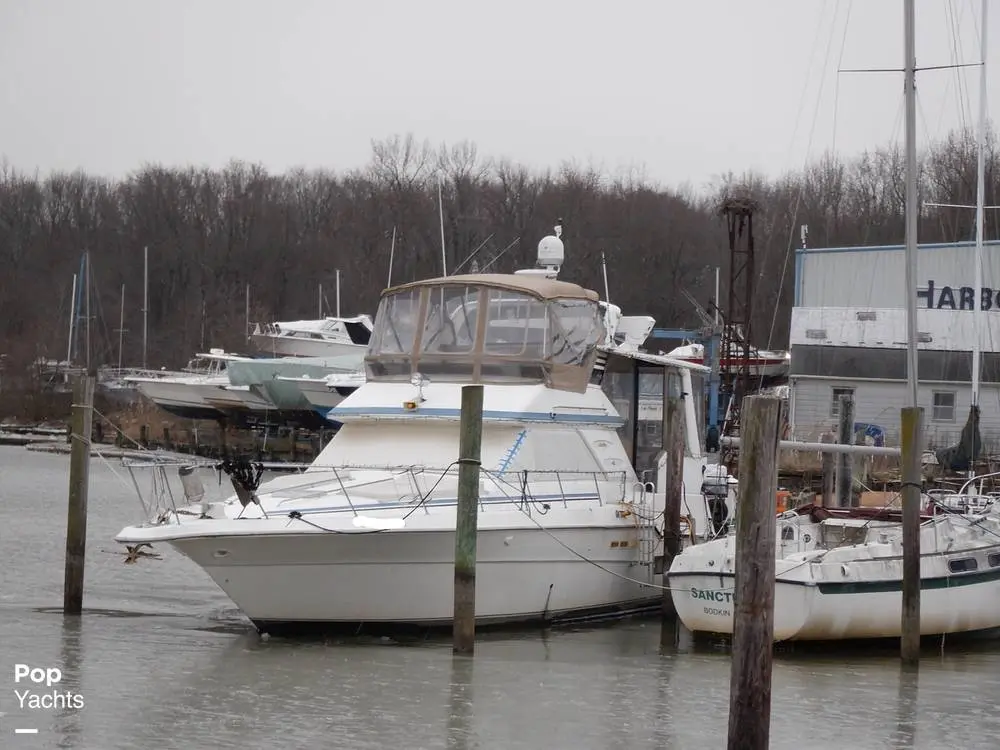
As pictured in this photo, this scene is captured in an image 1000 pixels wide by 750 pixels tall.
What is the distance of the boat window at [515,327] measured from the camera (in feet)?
62.9

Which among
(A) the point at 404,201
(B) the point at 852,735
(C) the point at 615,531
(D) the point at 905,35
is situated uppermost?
(A) the point at 404,201

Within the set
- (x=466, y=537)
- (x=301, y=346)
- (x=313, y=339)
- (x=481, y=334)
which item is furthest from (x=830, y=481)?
(x=301, y=346)

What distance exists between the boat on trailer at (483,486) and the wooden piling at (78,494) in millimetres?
846

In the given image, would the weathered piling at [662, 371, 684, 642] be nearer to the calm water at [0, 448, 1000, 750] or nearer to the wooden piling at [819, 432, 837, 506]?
the calm water at [0, 448, 1000, 750]

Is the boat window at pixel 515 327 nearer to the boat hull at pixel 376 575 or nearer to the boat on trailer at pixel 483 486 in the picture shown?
the boat on trailer at pixel 483 486

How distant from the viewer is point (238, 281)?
285ft

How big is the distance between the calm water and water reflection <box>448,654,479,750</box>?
22 millimetres

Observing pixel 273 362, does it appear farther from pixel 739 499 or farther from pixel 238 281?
pixel 739 499

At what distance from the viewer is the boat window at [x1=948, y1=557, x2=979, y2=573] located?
17453 mm

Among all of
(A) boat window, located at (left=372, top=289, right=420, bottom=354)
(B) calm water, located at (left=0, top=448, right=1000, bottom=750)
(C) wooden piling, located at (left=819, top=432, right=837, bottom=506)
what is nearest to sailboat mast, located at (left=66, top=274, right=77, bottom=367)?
(C) wooden piling, located at (left=819, top=432, right=837, bottom=506)

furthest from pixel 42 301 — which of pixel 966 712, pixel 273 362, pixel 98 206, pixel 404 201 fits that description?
pixel 966 712

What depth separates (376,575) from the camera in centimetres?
1627

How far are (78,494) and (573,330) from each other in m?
6.50

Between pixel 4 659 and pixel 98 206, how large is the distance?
8164 cm
